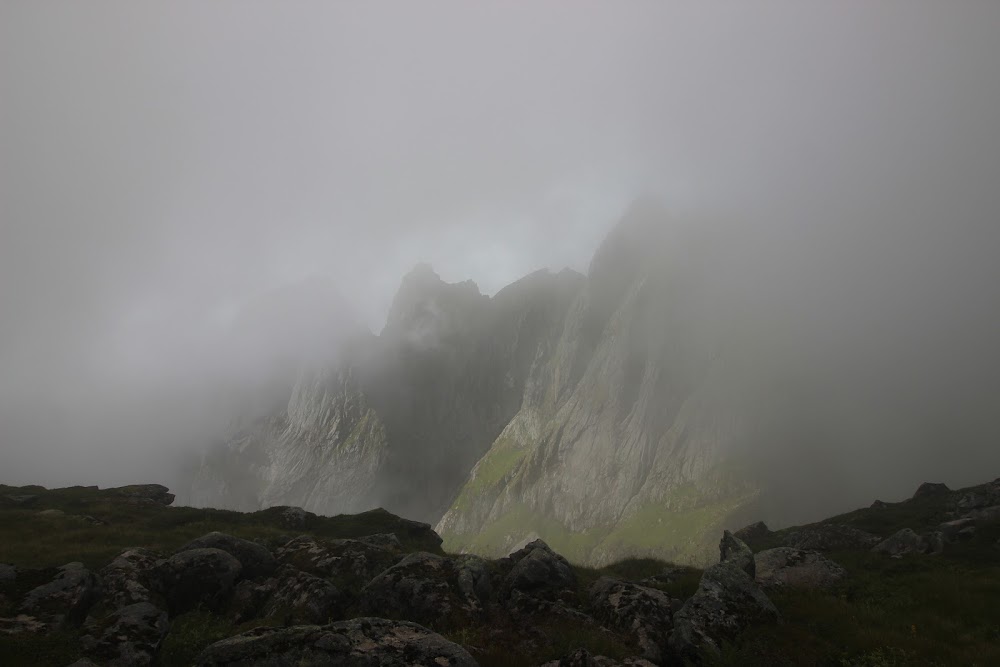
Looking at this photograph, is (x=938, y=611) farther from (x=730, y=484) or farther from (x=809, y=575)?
(x=730, y=484)

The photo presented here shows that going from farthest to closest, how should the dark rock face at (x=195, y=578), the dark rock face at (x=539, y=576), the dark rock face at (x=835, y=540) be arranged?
the dark rock face at (x=835, y=540) → the dark rock face at (x=539, y=576) → the dark rock face at (x=195, y=578)

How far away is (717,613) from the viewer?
52.2 ft

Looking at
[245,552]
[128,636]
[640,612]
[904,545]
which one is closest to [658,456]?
[904,545]

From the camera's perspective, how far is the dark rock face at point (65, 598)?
53.4ft

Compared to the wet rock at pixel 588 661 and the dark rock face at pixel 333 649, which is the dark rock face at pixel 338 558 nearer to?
the dark rock face at pixel 333 649

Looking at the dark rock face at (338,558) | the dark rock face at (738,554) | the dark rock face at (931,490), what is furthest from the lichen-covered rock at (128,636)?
the dark rock face at (931,490)

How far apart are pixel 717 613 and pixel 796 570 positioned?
10.6 metres

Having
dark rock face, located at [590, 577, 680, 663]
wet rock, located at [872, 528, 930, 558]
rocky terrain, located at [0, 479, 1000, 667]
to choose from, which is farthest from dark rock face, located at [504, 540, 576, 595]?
wet rock, located at [872, 528, 930, 558]

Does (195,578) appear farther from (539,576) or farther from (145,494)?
(145,494)

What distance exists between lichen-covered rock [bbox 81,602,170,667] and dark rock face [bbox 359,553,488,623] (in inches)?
308

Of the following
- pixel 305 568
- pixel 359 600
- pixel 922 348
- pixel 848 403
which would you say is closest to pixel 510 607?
pixel 359 600

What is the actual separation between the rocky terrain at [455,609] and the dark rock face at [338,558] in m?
0.11

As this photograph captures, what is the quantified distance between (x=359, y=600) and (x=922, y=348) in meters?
214

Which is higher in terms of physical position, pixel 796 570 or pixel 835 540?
pixel 796 570
